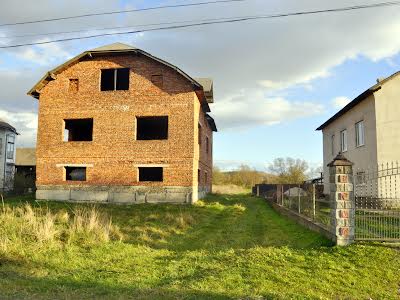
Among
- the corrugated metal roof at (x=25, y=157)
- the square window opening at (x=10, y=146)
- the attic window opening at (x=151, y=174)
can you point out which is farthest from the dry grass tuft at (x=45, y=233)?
the corrugated metal roof at (x=25, y=157)

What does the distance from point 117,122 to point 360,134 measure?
519 inches

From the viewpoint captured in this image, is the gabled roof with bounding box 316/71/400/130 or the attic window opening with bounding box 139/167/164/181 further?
the attic window opening with bounding box 139/167/164/181

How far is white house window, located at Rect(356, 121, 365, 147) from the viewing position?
19.9m

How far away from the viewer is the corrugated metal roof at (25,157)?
53781 mm

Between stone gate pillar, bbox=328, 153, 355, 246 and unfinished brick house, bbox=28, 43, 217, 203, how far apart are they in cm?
Answer: 1297

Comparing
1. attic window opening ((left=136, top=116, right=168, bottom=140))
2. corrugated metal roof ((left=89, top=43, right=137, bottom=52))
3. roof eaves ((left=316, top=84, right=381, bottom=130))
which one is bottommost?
attic window opening ((left=136, top=116, right=168, bottom=140))

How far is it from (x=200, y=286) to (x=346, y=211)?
392 cm

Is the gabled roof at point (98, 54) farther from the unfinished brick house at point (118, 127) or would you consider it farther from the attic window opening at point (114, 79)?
the attic window opening at point (114, 79)

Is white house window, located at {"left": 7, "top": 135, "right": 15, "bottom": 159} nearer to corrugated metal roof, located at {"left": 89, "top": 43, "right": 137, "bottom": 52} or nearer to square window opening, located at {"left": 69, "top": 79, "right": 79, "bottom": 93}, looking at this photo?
square window opening, located at {"left": 69, "top": 79, "right": 79, "bottom": 93}

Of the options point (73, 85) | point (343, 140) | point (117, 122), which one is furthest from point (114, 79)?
point (343, 140)

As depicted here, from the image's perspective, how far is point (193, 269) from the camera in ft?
24.1

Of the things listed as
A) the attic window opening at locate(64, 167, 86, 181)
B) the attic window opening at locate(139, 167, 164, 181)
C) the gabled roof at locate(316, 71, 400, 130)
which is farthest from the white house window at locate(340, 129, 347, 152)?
the attic window opening at locate(64, 167, 86, 181)

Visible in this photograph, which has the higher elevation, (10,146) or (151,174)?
(10,146)

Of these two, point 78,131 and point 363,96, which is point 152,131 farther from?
point 363,96
